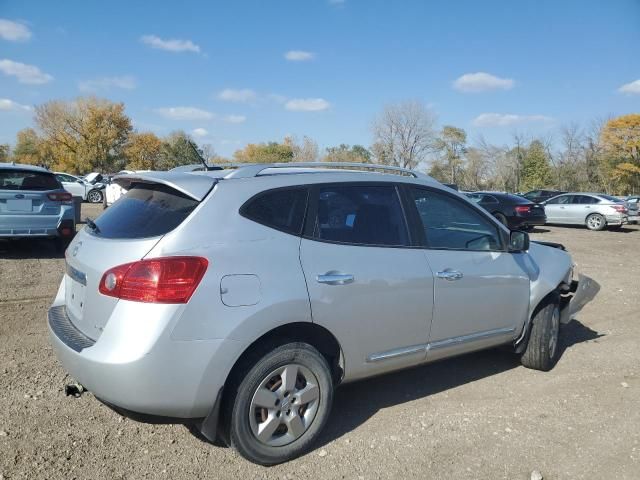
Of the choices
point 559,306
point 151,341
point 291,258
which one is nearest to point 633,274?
point 559,306

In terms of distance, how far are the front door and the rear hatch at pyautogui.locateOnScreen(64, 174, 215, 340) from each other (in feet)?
5.45

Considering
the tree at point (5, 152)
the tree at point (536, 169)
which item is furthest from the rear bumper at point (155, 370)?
the tree at point (5, 152)

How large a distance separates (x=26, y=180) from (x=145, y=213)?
641 centimetres

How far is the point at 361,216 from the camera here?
3.37m

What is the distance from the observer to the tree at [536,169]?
197ft

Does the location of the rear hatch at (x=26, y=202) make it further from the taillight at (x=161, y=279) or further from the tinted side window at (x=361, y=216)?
the tinted side window at (x=361, y=216)

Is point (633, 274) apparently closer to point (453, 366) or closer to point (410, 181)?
point (453, 366)

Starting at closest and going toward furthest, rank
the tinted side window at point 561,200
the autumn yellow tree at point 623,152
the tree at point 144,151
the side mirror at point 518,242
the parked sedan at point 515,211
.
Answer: the side mirror at point 518,242
the parked sedan at point 515,211
the tinted side window at point 561,200
the autumn yellow tree at point 623,152
the tree at point 144,151

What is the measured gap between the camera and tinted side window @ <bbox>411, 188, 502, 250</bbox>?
146 inches

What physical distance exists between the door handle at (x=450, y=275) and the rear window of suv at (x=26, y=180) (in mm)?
7180

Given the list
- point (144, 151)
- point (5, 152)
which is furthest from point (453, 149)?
point (5, 152)

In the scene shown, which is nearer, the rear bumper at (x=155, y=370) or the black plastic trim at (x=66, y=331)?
the rear bumper at (x=155, y=370)

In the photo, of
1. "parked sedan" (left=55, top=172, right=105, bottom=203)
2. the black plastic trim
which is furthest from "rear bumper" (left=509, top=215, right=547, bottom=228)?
"parked sedan" (left=55, top=172, right=105, bottom=203)

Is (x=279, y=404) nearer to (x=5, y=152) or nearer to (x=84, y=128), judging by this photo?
(x=84, y=128)
